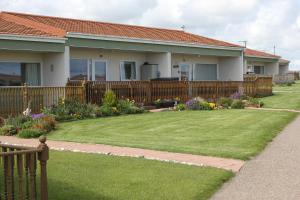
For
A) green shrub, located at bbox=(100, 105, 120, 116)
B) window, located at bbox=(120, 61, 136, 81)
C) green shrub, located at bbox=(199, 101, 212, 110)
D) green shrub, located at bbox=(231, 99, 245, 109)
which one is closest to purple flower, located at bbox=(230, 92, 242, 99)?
green shrub, located at bbox=(231, 99, 245, 109)

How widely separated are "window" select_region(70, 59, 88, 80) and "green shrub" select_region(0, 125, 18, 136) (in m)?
9.63

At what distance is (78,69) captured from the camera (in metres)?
25.9

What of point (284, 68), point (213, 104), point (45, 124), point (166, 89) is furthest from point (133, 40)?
point (284, 68)

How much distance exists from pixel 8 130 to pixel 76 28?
38.4ft

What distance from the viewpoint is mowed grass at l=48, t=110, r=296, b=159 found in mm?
11984

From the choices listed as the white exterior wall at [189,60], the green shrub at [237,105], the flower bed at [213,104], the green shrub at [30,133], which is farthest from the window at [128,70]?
the green shrub at [30,133]

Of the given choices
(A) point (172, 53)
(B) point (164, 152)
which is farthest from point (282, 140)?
(A) point (172, 53)

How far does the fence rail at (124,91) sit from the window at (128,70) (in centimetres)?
358

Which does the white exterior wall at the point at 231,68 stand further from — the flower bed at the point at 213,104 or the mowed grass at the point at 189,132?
the mowed grass at the point at 189,132

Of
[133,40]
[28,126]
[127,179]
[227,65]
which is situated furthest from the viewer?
[227,65]

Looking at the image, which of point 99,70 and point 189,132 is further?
point 99,70

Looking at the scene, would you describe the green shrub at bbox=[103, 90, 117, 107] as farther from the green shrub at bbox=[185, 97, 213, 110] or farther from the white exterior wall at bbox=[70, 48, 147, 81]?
the white exterior wall at bbox=[70, 48, 147, 81]

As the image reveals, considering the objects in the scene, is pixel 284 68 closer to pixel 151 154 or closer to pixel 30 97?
pixel 30 97

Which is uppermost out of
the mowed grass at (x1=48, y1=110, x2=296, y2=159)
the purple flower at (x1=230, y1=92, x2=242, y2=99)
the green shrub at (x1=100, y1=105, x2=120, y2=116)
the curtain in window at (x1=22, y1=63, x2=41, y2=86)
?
the curtain in window at (x1=22, y1=63, x2=41, y2=86)
